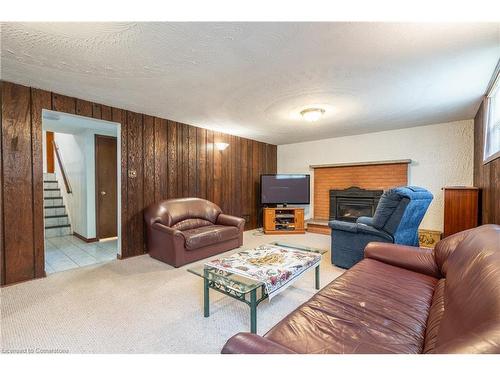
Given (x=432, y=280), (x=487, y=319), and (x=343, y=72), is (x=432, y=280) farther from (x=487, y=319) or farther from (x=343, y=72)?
(x=343, y=72)

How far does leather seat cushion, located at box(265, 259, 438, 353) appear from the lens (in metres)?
1.00

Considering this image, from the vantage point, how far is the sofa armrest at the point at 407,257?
179 cm

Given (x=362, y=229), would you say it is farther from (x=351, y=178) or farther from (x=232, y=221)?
(x=351, y=178)

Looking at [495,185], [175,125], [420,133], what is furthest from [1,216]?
[420,133]

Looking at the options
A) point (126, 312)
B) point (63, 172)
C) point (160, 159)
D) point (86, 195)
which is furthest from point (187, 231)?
point (63, 172)

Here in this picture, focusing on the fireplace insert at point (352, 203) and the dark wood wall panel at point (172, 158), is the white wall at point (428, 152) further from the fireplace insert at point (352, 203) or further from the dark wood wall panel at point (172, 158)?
the dark wood wall panel at point (172, 158)

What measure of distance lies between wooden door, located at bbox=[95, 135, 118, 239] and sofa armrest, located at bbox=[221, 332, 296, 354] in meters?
4.53

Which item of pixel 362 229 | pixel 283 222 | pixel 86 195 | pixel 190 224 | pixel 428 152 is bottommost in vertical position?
pixel 283 222

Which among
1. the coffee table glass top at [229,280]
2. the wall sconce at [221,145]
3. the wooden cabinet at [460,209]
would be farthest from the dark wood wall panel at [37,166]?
the wooden cabinet at [460,209]

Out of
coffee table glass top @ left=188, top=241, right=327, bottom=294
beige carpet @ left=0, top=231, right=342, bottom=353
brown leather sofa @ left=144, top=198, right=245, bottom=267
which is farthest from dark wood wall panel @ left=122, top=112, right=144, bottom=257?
coffee table glass top @ left=188, top=241, right=327, bottom=294

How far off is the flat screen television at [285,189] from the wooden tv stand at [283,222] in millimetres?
294

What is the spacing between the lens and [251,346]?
2.67ft

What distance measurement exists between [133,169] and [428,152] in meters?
5.16
